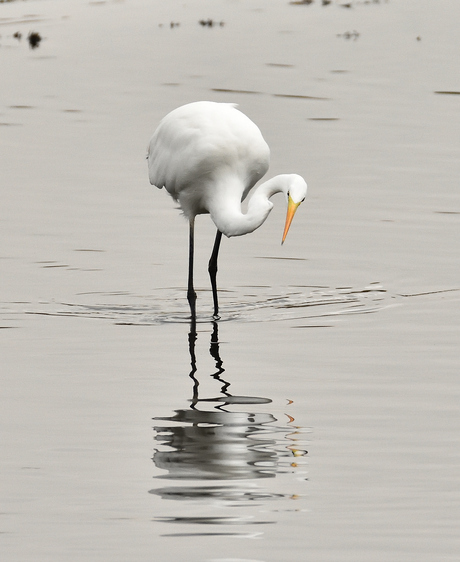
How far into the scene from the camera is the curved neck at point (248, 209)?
9.75m

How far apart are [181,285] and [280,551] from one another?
19.3 feet

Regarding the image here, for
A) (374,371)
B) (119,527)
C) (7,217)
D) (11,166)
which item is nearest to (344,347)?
(374,371)

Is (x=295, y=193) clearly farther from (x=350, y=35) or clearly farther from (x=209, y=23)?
(x=209, y=23)

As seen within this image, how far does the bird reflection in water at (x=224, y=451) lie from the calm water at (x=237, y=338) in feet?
0.05

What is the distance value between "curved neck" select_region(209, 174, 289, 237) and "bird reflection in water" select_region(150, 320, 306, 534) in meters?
1.93

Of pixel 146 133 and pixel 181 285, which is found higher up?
pixel 146 133

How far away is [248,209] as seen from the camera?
33.0 feet

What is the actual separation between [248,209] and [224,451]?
10.5ft

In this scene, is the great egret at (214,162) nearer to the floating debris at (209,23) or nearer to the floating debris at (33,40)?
the floating debris at (33,40)

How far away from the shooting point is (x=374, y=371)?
8812 mm

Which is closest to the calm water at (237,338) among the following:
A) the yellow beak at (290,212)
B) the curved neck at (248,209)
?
the curved neck at (248,209)

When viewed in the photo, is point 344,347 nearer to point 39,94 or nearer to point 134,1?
point 39,94

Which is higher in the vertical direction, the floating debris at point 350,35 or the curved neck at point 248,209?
the floating debris at point 350,35

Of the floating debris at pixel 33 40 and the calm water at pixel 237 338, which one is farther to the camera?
the floating debris at pixel 33 40
